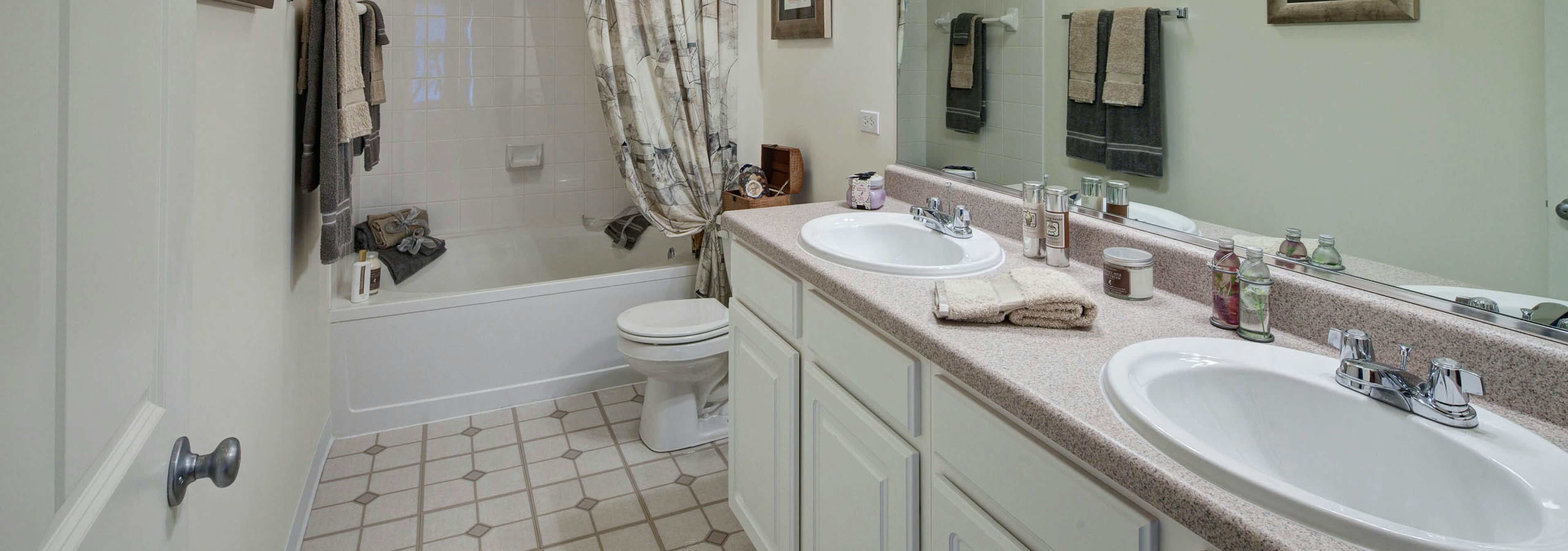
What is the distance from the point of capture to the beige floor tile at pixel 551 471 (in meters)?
2.49

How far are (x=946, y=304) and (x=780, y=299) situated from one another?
578 mm

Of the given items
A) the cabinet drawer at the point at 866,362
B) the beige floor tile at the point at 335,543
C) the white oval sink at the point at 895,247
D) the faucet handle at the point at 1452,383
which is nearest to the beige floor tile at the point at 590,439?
the beige floor tile at the point at 335,543

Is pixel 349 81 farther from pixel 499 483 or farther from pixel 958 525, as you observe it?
pixel 958 525

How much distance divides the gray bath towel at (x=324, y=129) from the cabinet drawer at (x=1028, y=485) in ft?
5.47

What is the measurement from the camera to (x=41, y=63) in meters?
0.48

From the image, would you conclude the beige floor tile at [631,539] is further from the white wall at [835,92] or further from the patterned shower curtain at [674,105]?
the white wall at [835,92]

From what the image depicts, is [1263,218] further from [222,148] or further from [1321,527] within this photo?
[222,148]

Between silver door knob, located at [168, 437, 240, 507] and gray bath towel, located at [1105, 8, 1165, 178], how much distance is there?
4.64ft

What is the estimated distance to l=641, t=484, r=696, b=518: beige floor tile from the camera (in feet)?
7.62

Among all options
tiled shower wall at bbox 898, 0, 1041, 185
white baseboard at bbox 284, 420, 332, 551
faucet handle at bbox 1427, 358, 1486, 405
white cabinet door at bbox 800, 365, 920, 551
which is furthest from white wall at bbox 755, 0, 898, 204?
white baseboard at bbox 284, 420, 332, 551

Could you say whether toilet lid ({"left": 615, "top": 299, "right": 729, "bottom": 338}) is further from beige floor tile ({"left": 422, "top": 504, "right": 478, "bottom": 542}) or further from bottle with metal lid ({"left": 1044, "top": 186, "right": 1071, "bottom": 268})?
bottle with metal lid ({"left": 1044, "top": 186, "right": 1071, "bottom": 268})

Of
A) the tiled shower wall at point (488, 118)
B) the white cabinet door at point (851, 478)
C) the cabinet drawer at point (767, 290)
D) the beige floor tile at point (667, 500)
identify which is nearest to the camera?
the white cabinet door at point (851, 478)

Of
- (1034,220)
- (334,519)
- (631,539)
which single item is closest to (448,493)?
(334,519)

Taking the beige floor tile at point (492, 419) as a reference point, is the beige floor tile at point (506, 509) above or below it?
below
